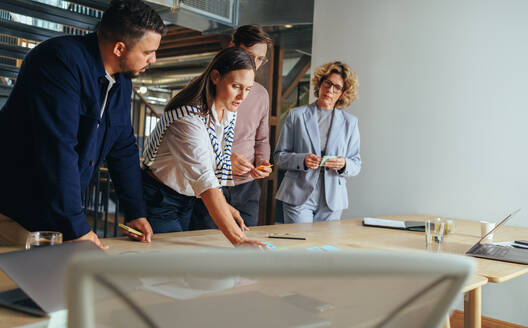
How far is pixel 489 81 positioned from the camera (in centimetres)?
317

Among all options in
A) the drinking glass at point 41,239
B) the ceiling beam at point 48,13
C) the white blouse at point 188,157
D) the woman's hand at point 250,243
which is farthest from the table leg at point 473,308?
the ceiling beam at point 48,13

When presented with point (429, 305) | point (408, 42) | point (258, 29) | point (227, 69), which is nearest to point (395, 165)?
point (408, 42)

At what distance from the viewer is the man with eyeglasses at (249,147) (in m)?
2.26

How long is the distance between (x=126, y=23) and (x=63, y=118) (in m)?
0.39

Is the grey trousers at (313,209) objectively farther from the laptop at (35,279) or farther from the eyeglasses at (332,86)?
the laptop at (35,279)

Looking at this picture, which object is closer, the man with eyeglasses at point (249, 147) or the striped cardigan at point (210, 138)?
the striped cardigan at point (210, 138)

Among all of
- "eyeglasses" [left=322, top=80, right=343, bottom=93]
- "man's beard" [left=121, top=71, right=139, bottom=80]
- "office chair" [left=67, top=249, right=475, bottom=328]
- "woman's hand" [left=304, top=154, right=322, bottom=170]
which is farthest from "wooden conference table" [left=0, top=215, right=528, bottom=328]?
"eyeglasses" [left=322, top=80, right=343, bottom=93]

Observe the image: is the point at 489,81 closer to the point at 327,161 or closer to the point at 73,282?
the point at 327,161

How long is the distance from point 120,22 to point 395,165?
8.62ft

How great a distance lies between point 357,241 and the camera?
6.44 ft

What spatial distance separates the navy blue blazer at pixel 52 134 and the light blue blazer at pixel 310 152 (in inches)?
64.6

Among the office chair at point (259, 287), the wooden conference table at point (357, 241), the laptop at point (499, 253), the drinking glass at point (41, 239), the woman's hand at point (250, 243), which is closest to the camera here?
the office chair at point (259, 287)

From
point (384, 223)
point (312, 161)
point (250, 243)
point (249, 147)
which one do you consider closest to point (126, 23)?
point (250, 243)

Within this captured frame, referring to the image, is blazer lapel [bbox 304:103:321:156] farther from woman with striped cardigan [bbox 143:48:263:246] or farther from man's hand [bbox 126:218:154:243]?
man's hand [bbox 126:218:154:243]
